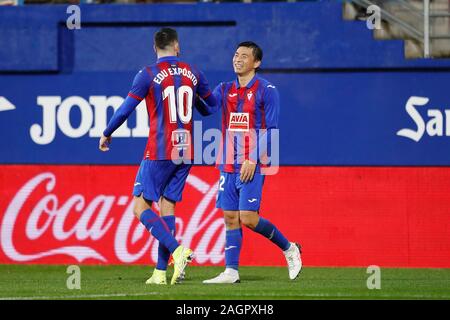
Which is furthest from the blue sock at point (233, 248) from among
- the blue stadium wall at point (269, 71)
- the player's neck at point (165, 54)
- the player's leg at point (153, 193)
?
the blue stadium wall at point (269, 71)

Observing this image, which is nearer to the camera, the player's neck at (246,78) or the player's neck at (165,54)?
the player's neck at (165,54)

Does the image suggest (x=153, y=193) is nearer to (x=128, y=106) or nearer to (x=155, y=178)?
(x=155, y=178)

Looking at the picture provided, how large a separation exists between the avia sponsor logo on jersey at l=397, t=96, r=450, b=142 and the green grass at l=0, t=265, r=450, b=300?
5.29 ft

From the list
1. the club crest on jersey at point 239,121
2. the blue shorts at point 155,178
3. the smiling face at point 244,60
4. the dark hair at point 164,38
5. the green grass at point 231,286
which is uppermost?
the dark hair at point 164,38

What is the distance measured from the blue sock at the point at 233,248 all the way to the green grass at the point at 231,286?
225 mm

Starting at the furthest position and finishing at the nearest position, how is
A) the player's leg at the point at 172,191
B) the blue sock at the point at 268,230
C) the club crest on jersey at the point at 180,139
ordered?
the blue sock at the point at 268,230, the player's leg at the point at 172,191, the club crest on jersey at the point at 180,139

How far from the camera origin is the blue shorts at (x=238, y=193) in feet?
35.7

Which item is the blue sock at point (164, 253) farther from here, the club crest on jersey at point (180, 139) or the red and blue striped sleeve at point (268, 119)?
the red and blue striped sleeve at point (268, 119)

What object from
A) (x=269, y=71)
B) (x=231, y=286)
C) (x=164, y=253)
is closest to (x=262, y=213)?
(x=269, y=71)

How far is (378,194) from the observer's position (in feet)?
45.3

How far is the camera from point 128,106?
1052cm

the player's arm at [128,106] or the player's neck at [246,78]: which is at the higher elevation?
the player's neck at [246,78]

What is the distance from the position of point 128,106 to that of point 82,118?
381cm

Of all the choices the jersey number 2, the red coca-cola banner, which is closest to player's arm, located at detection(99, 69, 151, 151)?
the jersey number 2
